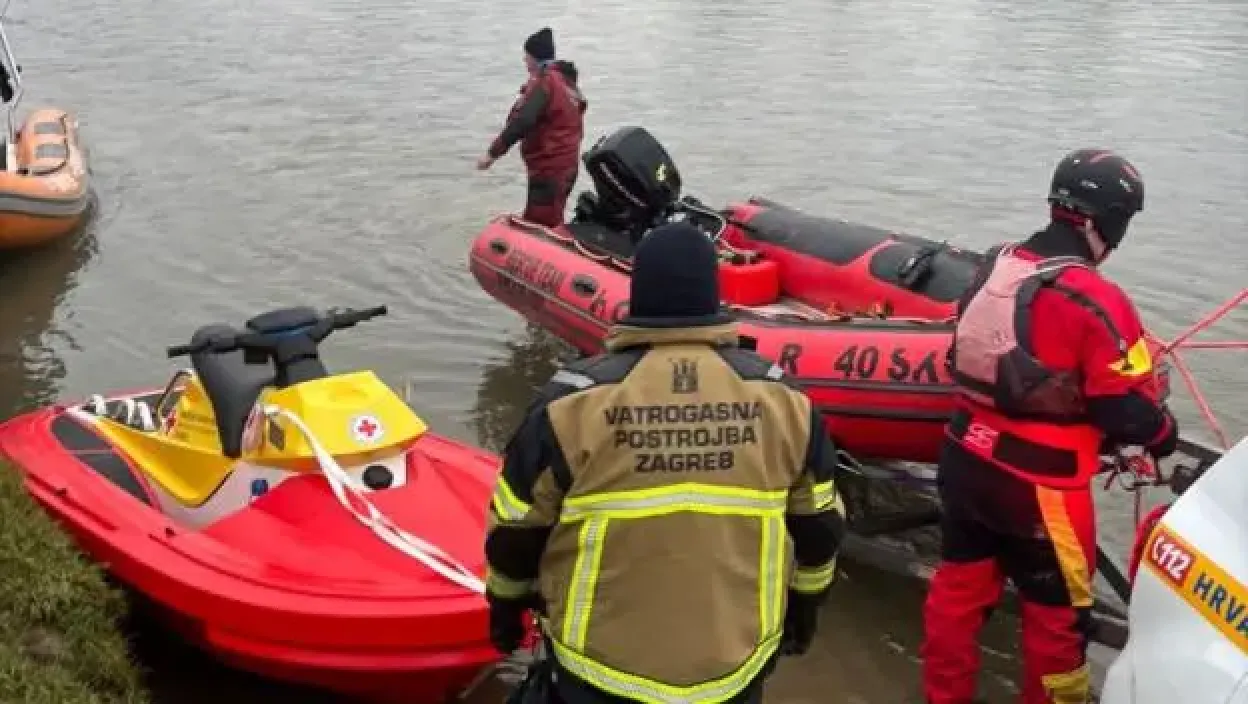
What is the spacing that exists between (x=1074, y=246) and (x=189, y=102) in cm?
1140

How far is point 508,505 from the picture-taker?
2.40m

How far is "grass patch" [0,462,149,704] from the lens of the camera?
341 centimetres

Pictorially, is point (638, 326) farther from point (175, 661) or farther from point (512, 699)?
point (175, 661)

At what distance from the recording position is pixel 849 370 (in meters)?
4.97

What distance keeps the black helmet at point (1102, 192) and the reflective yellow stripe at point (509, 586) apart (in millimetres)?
1979

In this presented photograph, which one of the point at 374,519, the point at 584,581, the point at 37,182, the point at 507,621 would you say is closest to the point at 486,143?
the point at 37,182

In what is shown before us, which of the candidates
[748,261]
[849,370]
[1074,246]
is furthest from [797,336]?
[1074,246]

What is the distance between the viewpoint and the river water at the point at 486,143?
23.4ft

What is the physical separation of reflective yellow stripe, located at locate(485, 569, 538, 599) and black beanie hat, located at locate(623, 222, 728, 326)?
56 cm

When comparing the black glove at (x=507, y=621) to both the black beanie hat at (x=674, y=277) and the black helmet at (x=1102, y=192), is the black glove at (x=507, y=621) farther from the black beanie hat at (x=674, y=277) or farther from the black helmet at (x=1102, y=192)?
the black helmet at (x=1102, y=192)

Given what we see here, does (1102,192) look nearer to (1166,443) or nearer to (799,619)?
(1166,443)

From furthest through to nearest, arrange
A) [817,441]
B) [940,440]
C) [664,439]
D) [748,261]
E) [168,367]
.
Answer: [168,367], [748,261], [940,440], [817,441], [664,439]

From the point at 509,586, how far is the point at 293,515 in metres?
1.60

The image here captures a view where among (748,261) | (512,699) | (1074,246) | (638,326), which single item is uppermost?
(638,326)
